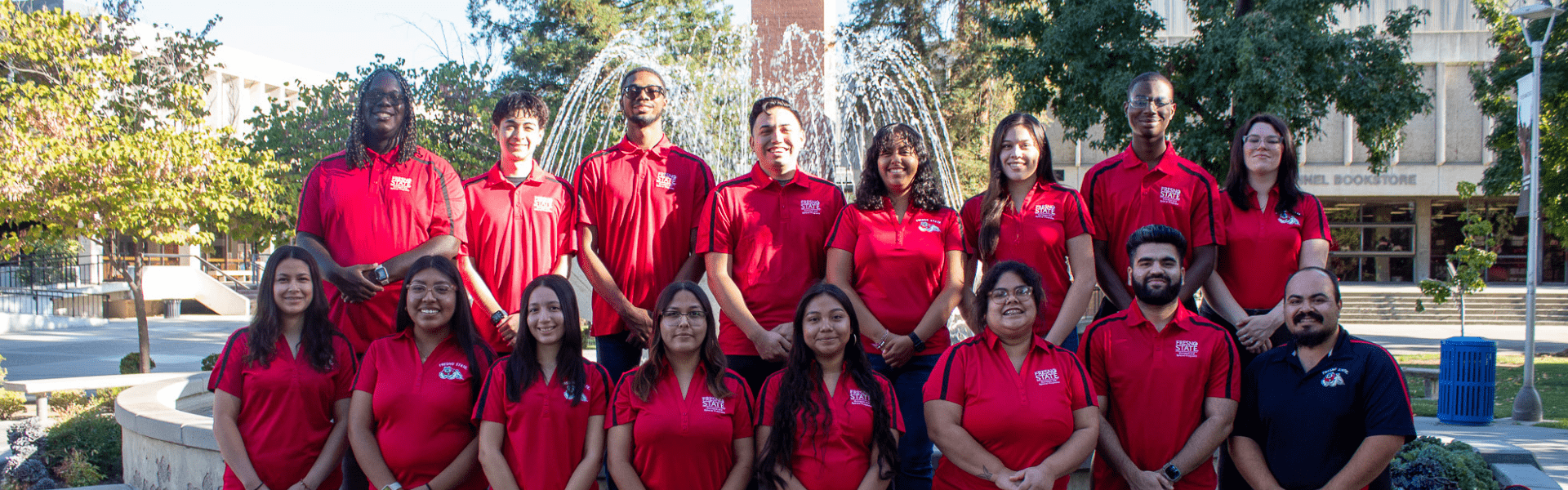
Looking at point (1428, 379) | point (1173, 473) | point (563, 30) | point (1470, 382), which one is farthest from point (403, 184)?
point (563, 30)

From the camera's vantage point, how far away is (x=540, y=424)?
3.63m

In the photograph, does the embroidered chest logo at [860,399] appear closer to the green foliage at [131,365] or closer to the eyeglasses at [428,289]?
the eyeglasses at [428,289]

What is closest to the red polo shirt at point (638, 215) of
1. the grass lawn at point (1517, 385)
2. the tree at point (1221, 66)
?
the grass lawn at point (1517, 385)

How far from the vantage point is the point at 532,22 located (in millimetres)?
26328

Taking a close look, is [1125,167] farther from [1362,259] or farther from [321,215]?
[1362,259]

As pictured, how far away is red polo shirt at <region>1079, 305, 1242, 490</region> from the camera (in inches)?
145

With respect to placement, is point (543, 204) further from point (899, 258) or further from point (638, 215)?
point (899, 258)

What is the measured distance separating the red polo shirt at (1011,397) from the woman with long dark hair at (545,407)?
49.5 inches

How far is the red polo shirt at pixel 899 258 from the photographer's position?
406 centimetres

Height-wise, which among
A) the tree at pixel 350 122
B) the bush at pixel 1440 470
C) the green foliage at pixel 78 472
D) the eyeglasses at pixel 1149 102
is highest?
the tree at pixel 350 122

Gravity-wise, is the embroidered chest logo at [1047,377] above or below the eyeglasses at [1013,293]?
below

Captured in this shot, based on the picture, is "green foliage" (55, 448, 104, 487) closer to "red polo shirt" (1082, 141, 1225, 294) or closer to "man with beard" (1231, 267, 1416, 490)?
"red polo shirt" (1082, 141, 1225, 294)

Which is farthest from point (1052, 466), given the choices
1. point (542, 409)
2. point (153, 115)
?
point (153, 115)

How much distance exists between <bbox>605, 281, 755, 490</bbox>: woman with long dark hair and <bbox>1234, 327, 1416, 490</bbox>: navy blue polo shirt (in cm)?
188
